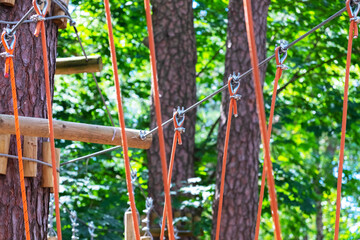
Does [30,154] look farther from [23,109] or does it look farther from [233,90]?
[233,90]

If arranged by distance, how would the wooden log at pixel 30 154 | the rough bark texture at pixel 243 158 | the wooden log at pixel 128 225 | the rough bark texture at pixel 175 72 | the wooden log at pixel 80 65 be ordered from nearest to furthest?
the wooden log at pixel 30 154, the wooden log at pixel 128 225, the wooden log at pixel 80 65, the rough bark texture at pixel 243 158, the rough bark texture at pixel 175 72

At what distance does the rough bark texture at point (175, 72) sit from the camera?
4.07m

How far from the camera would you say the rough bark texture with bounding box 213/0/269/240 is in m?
3.29

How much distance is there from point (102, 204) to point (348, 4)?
3.32m

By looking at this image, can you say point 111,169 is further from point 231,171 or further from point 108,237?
point 231,171

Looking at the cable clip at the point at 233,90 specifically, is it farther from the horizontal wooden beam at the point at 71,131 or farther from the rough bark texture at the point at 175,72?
the rough bark texture at the point at 175,72

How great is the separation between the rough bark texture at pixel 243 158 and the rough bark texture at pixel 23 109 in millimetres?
1602

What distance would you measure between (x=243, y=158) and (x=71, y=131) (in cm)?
168

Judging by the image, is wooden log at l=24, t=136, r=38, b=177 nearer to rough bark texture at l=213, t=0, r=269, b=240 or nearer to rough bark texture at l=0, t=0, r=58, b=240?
rough bark texture at l=0, t=0, r=58, b=240

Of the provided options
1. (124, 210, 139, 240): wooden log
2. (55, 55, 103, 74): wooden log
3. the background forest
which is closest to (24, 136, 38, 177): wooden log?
(124, 210, 139, 240): wooden log

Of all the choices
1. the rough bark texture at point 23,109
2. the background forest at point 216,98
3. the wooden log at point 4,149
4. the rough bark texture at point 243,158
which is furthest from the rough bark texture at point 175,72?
the wooden log at point 4,149

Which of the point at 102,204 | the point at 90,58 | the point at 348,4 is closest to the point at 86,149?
the point at 102,204

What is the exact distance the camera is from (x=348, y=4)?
4.87ft

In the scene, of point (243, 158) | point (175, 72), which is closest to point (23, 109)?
point (243, 158)
